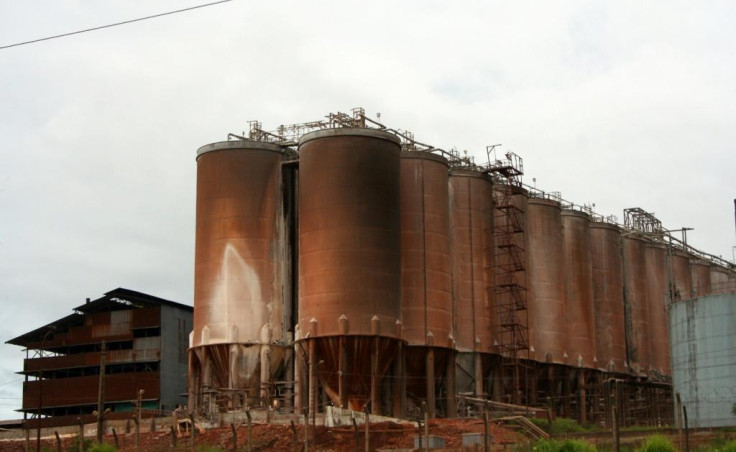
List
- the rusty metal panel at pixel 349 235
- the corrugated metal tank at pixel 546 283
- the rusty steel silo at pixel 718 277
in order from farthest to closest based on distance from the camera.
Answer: the rusty steel silo at pixel 718 277 < the corrugated metal tank at pixel 546 283 < the rusty metal panel at pixel 349 235

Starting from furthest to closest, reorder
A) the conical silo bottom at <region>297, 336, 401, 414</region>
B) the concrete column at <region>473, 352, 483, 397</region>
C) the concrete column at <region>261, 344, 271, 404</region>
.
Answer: the concrete column at <region>473, 352, 483, 397</region> < the concrete column at <region>261, 344, 271, 404</region> < the conical silo bottom at <region>297, 336, 401, 414</region>

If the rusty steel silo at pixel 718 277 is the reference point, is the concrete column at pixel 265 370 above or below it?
below

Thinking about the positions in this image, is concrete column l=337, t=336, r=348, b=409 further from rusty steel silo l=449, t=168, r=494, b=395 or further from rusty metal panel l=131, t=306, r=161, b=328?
rusty metal panel l=131, t=306, r=161, b=328

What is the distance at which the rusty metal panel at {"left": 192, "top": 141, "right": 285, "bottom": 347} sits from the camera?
6806 cm

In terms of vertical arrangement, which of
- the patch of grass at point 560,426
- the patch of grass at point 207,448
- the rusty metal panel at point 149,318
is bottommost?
the patch of grass at point 207,448

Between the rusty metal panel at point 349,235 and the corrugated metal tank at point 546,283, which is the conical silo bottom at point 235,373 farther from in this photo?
the corrugated metal tank at point 546,283

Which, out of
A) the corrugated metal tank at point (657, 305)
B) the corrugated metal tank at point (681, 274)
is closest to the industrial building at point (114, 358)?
the corrugated metal tank at point (657, 305)

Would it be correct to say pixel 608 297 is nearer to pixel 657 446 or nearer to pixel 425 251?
pixel 425 251

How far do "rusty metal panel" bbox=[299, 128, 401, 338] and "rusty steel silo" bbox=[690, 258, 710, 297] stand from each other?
168 ft

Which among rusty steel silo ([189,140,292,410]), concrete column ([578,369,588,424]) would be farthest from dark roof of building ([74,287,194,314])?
concrete column ([578,369,588,424])

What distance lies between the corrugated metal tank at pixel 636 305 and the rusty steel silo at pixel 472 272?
2364 cm

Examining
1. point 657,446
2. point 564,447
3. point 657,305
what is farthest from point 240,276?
point 657,305

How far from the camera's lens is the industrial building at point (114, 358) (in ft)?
290

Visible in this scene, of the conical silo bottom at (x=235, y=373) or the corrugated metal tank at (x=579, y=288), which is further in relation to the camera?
the corrugated metal tank at (x=579, y=288)
